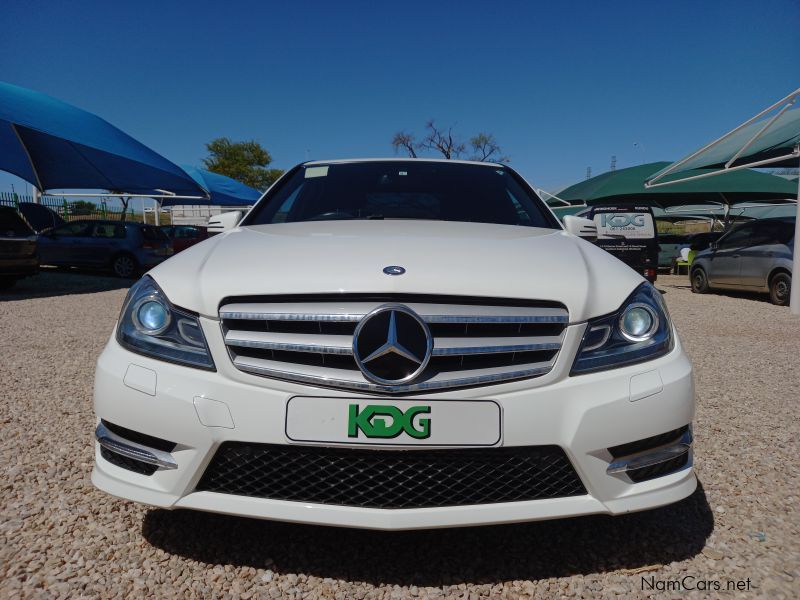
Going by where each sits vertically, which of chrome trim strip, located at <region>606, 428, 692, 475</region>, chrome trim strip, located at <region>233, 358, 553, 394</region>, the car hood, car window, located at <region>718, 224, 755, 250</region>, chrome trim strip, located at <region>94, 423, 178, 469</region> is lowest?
car window, located at <region>718, 224, 755, 250</region>

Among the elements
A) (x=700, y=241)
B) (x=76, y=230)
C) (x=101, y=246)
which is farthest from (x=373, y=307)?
(x=700, y=241)

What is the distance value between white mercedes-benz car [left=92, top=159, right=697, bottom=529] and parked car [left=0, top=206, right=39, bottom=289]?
9484 millimetres

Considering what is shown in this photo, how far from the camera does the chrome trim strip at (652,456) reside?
155cm

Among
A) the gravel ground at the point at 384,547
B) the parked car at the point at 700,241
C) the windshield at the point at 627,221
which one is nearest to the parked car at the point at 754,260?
the windshield at the point at 627,221

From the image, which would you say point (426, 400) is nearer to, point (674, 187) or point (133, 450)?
point (133, 450)

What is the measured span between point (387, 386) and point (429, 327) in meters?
0.20

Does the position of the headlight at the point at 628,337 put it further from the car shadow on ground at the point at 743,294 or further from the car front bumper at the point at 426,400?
the car shadow on ground at the point at 743,294

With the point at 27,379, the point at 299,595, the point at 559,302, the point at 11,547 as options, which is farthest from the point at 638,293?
the point at 27,379

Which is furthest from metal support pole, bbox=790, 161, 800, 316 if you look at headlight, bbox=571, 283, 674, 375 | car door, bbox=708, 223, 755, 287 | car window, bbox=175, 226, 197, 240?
car window, bbox=175, 226, 197, 240

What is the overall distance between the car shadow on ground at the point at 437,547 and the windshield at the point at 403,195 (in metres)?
1.36

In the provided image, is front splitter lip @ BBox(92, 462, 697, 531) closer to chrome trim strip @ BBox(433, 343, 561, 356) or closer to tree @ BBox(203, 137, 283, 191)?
chrome trim strip @ BBox(433, 343, 561, 356)

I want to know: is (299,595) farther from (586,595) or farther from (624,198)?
(624,198)

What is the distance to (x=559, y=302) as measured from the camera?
1.58 m

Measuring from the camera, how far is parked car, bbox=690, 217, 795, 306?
938 cm
